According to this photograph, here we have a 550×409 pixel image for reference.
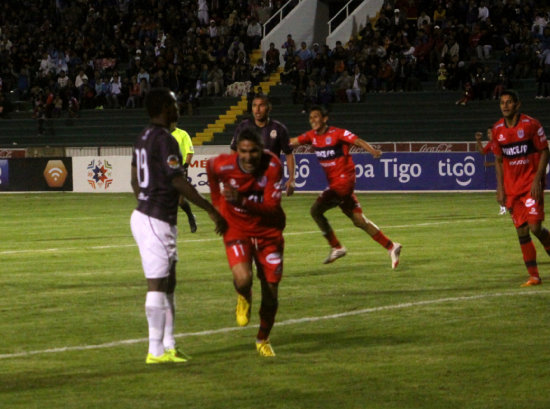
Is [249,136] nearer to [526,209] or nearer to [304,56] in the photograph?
[526,209]

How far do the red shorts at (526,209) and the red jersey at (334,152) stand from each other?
3.14m

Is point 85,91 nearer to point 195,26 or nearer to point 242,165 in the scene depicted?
point 195,26

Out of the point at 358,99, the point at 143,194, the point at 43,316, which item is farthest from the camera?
the point at 358,99

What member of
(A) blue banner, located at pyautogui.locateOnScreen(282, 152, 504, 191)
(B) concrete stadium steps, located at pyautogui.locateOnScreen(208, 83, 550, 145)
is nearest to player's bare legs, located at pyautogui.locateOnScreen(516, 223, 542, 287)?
(A) blue banner, located at pyautogui.locateOnScreen(282, 152, 504, 191)

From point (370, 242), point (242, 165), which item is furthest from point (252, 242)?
point (370, 242)

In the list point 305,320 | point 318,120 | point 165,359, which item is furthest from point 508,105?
point 165,359

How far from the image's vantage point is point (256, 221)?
28.0 feet

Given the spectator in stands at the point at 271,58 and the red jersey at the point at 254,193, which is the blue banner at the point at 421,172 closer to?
the spectator in stands at the point at 271,58

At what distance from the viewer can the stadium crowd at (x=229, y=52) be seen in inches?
1459

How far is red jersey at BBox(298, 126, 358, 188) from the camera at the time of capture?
604 inches

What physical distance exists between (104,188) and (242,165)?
91.0 feet

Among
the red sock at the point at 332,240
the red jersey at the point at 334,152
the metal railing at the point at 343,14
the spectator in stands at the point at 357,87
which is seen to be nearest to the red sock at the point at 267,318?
the red sock at the point at 332,240

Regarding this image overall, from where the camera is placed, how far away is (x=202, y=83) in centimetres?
4216

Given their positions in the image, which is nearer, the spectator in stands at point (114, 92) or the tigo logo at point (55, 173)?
the tigo logo at point (55, 173)
